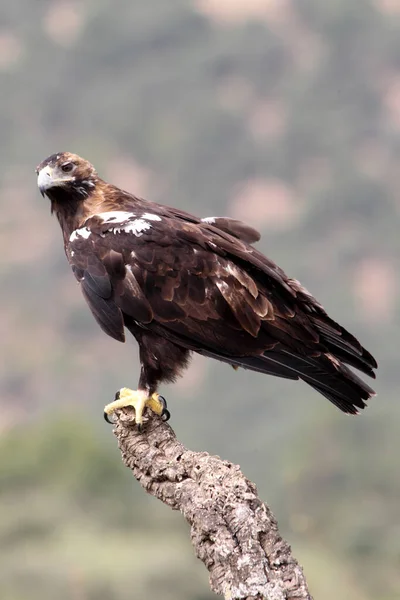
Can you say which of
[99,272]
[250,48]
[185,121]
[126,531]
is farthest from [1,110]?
[99,272]

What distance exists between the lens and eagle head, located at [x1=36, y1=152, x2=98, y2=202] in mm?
8477

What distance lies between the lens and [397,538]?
2428 centimetres

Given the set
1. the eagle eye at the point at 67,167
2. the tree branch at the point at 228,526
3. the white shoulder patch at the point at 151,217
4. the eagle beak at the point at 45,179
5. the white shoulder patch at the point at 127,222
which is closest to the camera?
the tree branch at the point at 228,526

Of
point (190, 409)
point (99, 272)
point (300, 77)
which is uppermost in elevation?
point (300, 77)

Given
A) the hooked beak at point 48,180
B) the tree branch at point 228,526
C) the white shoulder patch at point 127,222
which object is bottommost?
the tree branch at point 228,526

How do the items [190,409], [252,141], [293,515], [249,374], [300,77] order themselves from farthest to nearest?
[300,77] → [252,141] → [249,374] → [190,409] → [293,515]

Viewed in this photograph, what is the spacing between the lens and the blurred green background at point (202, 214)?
2383cm

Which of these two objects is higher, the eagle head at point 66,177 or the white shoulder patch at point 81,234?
the eagle head at point 66,177

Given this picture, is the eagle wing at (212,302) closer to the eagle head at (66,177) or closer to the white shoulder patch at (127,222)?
the white shoulder patch at (127,222)

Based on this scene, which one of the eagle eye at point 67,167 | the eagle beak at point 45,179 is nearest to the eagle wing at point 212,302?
the eagle beak at point 45,179

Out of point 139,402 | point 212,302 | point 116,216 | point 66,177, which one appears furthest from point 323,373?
point 66,177

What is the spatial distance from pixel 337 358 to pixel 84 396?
1303 inches

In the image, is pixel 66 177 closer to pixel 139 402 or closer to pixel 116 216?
pixel 116 216

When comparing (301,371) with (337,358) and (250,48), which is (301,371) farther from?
(250,48)
